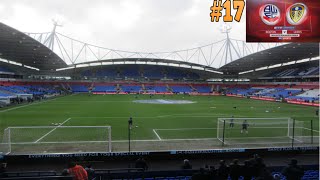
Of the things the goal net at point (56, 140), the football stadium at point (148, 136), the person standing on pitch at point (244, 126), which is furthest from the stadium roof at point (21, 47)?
the person standing on pitch at point (244, 126)

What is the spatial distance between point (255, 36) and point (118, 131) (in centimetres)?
1419

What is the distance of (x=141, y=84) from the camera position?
332 ft

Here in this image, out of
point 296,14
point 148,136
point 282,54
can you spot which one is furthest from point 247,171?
point 282,54

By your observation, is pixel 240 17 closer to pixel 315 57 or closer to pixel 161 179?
pixel 161 179

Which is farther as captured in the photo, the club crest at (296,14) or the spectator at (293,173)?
the club crest at (296,14)

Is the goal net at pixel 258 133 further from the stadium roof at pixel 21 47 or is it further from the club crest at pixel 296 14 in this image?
the stadium roof at pixel 21 47

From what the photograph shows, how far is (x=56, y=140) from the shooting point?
55.7 ft

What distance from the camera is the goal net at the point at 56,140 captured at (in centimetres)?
1440

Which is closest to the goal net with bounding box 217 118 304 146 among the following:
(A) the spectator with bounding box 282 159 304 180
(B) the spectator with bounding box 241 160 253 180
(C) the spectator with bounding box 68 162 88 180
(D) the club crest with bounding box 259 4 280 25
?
(B) the spectator with bounding box 241 160 253 180
